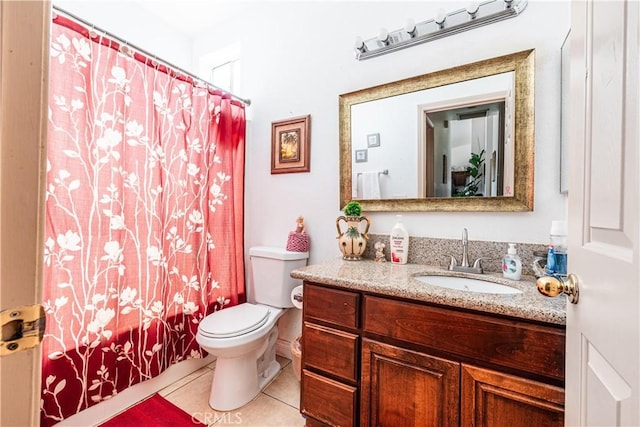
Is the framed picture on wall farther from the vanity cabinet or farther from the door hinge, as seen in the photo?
the door hinge

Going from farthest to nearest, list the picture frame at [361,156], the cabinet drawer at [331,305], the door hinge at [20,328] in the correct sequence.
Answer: the picture frame at [361,156] → the cabinet drawer at [331,305] → the door hinge at [20,328]

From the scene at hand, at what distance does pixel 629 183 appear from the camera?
431mm

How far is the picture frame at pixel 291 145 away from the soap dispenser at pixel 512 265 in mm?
1220

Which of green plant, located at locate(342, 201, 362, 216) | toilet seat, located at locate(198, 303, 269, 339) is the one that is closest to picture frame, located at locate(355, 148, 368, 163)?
green plant, located at locate(342, 201, 362, 216)

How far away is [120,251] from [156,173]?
1.53 ft

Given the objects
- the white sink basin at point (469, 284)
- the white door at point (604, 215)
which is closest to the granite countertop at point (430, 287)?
the white sink basin at point (469, 284)

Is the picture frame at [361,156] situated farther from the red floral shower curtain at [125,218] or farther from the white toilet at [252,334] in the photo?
the red floral shower curtain at [125,218]

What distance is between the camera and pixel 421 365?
3.25 ft

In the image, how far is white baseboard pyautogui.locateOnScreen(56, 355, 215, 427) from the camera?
135cm

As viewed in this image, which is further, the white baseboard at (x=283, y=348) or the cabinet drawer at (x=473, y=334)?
the white baseboard at (x=283, y=348)

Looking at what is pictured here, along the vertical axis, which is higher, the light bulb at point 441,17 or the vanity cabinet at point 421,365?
the light bulb at point 441,17

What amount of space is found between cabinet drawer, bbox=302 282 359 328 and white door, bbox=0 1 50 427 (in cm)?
91

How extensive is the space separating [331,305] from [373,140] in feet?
3.23

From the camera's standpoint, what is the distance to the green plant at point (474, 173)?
4.44ft
